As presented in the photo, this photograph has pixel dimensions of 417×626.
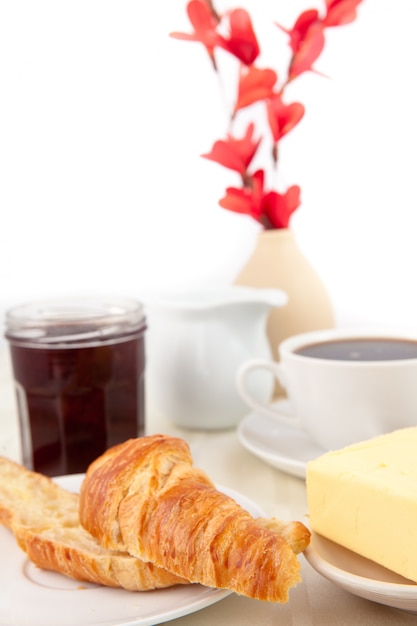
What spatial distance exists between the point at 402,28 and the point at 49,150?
925 mm

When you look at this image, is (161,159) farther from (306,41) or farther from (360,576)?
(360,576)

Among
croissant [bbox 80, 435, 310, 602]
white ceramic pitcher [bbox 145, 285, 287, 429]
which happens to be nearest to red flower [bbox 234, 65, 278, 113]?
white ceramic pitcher [bbox 145, 285, 287, 429]

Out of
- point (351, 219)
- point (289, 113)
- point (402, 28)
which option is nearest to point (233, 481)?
point (289, 113)

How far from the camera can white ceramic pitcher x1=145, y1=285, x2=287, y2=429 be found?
1198 millimetres

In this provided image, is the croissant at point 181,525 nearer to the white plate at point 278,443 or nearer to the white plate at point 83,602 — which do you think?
the white plate at point 83,602

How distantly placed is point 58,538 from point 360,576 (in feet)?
0.88

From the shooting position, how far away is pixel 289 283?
1.30 meters

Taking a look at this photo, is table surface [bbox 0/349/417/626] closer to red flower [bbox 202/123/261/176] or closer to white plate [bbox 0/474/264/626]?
white plate [bbox 0/474/264/626]

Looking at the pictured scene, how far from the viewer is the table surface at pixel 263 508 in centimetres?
68

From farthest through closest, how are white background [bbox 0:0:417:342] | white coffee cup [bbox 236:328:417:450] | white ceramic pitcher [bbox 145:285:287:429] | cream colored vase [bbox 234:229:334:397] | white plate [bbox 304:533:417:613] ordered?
white background [bbox 0:0:417:342], cream colored vase [bbox 234:229:334:397], white ceramic pitcher [bbox 145:285:287:429], white coffee cup [bbox 236:328:417:450], white plate [bbox 304:533:417:613]

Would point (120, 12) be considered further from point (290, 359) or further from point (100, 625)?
point (100, 625)

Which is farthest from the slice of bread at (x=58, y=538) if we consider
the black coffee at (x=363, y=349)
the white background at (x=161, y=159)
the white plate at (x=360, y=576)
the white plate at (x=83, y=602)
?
the white background at (x=161, y=159)

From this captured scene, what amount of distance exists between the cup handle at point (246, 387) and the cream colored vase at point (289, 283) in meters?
0.20

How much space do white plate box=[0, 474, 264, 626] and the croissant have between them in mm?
26
